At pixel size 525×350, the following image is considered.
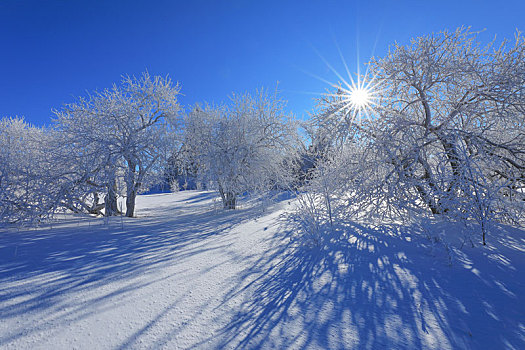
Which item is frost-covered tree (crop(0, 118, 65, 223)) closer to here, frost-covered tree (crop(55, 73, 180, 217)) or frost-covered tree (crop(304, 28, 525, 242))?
frost-covered tree (crop(55, 73, 180, 217))

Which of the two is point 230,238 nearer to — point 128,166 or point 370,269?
point 370,269

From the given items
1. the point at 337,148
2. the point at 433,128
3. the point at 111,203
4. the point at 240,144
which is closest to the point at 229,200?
the point at 240,144

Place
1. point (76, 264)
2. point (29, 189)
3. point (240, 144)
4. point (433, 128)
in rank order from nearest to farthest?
point (76, 264), point (433, 128), point (29, 189), point (240, 144)

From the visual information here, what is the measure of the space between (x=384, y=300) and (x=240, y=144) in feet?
24.9

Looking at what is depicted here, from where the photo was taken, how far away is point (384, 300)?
1959mm

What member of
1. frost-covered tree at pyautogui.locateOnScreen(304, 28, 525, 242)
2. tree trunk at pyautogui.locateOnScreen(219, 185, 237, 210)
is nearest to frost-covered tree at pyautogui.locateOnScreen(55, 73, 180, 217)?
tree trunk at pyautogui.locateOnScreen(219, 185, 237, 210)

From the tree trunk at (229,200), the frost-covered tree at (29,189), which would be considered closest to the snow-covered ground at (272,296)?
the frost-covered tree at (29,189)

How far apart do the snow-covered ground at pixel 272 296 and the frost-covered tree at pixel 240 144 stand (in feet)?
17.4

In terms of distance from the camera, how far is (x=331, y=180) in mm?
4898

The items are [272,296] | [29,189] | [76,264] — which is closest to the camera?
[272,296]

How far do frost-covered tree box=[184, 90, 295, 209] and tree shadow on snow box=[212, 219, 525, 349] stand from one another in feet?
19.6

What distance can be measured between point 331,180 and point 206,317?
3.85 metres

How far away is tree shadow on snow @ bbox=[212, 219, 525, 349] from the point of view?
1508 millimetres

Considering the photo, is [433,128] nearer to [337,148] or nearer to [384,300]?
[337,148]
